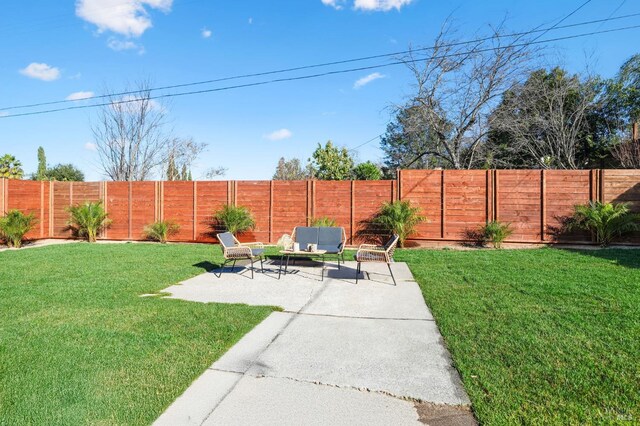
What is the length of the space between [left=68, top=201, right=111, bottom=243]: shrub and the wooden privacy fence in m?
0.38

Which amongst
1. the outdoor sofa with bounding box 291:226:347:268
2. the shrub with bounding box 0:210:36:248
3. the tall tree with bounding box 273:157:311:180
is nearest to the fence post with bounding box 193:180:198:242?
the shrub with bounding box 0:210:36:248

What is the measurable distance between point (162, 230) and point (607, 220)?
1318 cm

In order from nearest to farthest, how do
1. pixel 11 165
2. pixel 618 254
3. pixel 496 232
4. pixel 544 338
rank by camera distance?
pixel 544 338 → pixel 618 254 → pixel 496 232 → pixel 11 165

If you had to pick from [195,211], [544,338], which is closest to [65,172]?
[195,211]

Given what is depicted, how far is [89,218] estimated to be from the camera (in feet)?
41.4

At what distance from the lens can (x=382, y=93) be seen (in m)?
16.7

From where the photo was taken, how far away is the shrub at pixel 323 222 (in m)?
11.0

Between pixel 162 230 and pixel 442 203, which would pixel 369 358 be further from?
pixel 162 230

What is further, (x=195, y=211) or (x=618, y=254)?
(x=195, y=211)

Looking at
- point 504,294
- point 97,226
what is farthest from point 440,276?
point 97,226

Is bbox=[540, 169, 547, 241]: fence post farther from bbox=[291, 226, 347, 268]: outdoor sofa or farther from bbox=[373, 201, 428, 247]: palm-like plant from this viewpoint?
bbox=[291, 226, 347, 268]: outdoor sofa

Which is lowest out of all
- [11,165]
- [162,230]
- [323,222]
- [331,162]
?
[162,230]

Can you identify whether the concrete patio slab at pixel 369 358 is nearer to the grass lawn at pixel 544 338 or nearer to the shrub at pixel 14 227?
the grass lawn at pixel 544 338

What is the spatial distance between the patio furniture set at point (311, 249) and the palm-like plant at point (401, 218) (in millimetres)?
2698
